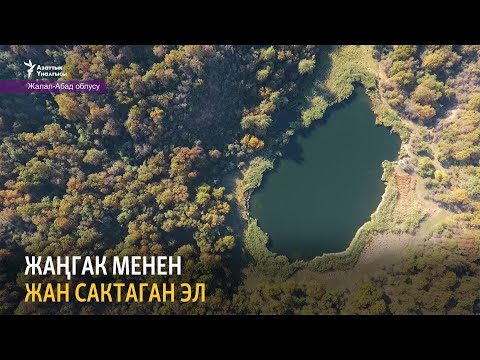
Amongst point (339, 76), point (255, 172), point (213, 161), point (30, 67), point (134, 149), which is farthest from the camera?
point (339, 76)

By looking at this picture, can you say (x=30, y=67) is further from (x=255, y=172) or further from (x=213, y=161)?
(x=255, y=172)

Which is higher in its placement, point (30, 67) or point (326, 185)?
point (30, 67)

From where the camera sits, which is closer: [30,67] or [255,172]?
[30,67]

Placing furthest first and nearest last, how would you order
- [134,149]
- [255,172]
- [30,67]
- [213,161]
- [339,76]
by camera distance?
[339,76] < [255,172] < [213,161] < [134,149] < [30,67]

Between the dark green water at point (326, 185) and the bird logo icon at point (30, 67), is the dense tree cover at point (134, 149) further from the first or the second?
the dark green water at point (326, 185)

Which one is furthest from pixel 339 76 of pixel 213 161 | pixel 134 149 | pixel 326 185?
pixel 134 149
